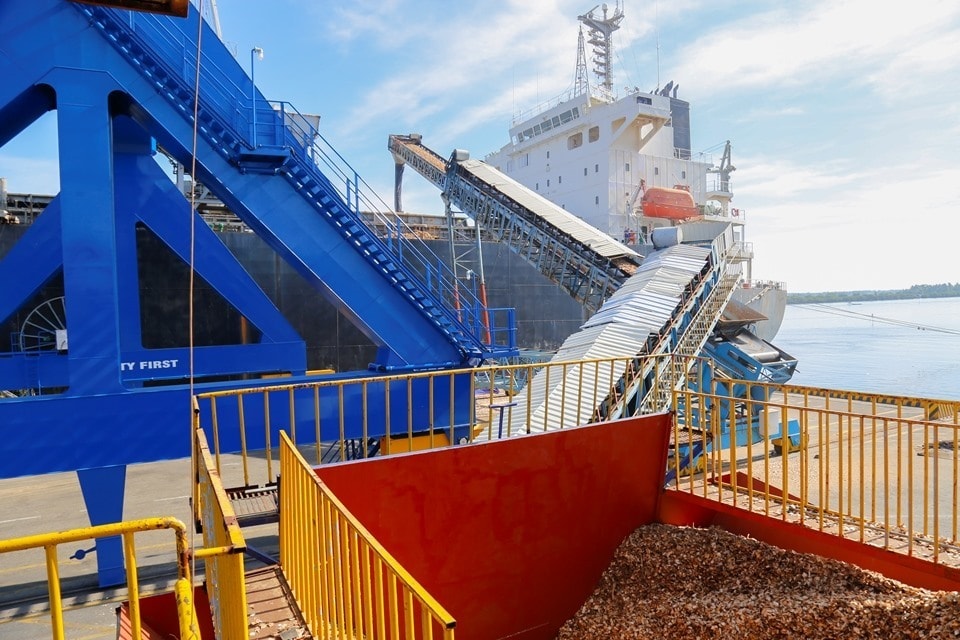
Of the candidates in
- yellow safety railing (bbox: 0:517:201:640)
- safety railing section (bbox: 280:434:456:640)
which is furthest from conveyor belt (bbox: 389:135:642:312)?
yellow safety railing (bbox: 0:517:201:640)

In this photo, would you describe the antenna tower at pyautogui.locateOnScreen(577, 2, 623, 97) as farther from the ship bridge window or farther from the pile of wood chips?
the pile of wood chips

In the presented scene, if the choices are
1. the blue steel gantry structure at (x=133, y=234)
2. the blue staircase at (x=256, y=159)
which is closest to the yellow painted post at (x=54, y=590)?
the blue steel gantry structure at (x=133, y=234)

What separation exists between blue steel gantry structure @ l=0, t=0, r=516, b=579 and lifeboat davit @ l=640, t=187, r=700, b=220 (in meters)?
20.5

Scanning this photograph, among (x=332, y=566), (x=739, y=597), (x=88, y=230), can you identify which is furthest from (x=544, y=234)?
(x=332, y=566)

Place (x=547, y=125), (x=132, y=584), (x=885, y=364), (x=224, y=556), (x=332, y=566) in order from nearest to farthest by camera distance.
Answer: (x=132, y=584), (x=224, y=556), (x=332, y=566), (x=547, y=125), (x=885, y=364)

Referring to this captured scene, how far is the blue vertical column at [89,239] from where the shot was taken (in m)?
7.00

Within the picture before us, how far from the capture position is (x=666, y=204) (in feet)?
91.5

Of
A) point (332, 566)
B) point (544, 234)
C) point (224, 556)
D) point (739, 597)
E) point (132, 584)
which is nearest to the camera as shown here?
point (132, 584)

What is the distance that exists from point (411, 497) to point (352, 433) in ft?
9.44

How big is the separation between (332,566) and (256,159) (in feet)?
21.6

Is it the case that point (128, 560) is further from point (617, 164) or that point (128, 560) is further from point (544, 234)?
point (617, 164)

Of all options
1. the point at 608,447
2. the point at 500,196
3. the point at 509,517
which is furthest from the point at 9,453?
the point at 500,196

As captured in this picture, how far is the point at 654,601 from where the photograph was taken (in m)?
5.93

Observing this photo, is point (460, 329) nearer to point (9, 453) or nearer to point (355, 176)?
point (355, 176)
